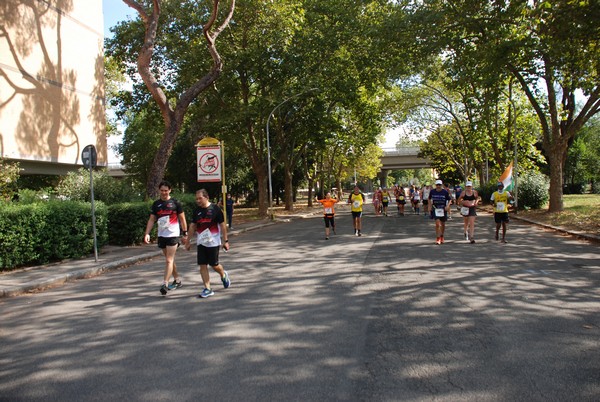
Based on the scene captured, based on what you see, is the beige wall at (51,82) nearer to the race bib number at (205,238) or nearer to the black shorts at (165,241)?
the black shorts at (165,241)

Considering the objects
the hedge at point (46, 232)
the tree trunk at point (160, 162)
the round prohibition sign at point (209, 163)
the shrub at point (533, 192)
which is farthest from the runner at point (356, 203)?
the shrub at point (533, 192)

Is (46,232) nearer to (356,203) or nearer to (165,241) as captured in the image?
(165,241)

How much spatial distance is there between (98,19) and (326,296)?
66.6 ft

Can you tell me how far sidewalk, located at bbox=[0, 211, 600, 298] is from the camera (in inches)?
345

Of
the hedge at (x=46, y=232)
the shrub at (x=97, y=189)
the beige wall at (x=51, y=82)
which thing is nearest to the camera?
the hedge at (x=46, y=232)

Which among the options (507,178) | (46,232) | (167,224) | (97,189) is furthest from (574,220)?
(46,232)

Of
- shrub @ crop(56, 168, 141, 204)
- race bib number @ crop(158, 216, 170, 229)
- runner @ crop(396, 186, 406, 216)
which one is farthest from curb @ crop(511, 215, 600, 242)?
shrub @ crop(56, 168, 141, 204)

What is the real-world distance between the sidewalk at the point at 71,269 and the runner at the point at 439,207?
162 inches

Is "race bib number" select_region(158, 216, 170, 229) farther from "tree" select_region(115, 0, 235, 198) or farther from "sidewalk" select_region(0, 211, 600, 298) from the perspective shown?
"tree" select_region(115, 0, 235, 198)

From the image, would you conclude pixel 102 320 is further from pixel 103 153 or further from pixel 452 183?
pixel 452 183

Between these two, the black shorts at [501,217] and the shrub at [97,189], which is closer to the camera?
the black shorts at [501,217]

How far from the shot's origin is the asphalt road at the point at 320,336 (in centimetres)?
379

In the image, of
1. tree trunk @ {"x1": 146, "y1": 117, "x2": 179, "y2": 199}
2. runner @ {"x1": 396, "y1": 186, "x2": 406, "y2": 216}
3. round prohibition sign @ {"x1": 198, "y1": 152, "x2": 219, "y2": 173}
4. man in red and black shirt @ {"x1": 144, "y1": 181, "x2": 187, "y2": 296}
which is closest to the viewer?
man in red and black shirt @ {"x1": 144, "y1": 181, "x2": 187, "y2": 296}

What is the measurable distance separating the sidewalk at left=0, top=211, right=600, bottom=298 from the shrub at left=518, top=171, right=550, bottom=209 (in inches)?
477
